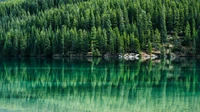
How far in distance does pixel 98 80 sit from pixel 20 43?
101 m

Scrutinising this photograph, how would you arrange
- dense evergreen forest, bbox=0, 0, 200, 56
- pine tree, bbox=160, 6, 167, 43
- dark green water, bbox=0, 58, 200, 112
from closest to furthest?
dark green water, bbox=0, 58, 200, 112 → dense evergreen forest, bbox=0, 0, 200, 56 → pine tree, bbox=160, 6, 167, 43

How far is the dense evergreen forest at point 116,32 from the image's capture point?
143375 millimetres

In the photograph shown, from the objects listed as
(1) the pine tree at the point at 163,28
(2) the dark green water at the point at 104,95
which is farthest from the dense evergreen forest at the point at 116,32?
(2) the dark green water at the point at 104,95

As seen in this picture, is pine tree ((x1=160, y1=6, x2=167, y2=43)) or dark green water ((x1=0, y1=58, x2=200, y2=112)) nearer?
dark green water ((x1=0, y1=58, x2=200, y2=112))

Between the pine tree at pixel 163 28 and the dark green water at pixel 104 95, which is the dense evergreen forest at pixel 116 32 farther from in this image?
the dark green water at pixel 104 95

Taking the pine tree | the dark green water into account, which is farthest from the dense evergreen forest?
the dark green water

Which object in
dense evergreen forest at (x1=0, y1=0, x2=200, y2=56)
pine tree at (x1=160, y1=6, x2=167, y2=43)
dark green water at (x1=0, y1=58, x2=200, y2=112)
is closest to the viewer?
dark green water at (x1=0, y1=58, x2=200, y2=112)

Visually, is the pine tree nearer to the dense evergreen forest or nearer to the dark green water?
the dense evergreen forest

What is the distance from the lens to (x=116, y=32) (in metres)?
150

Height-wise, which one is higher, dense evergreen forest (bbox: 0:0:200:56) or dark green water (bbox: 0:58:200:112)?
dense evergreen forest (bbox: 0:0:200:56)

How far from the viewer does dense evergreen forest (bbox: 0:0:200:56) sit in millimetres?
143375

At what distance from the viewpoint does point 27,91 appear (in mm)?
53344

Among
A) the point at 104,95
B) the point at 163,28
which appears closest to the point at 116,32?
the point at 163,28

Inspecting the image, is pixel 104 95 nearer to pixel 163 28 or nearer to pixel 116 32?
pixel 116 32
